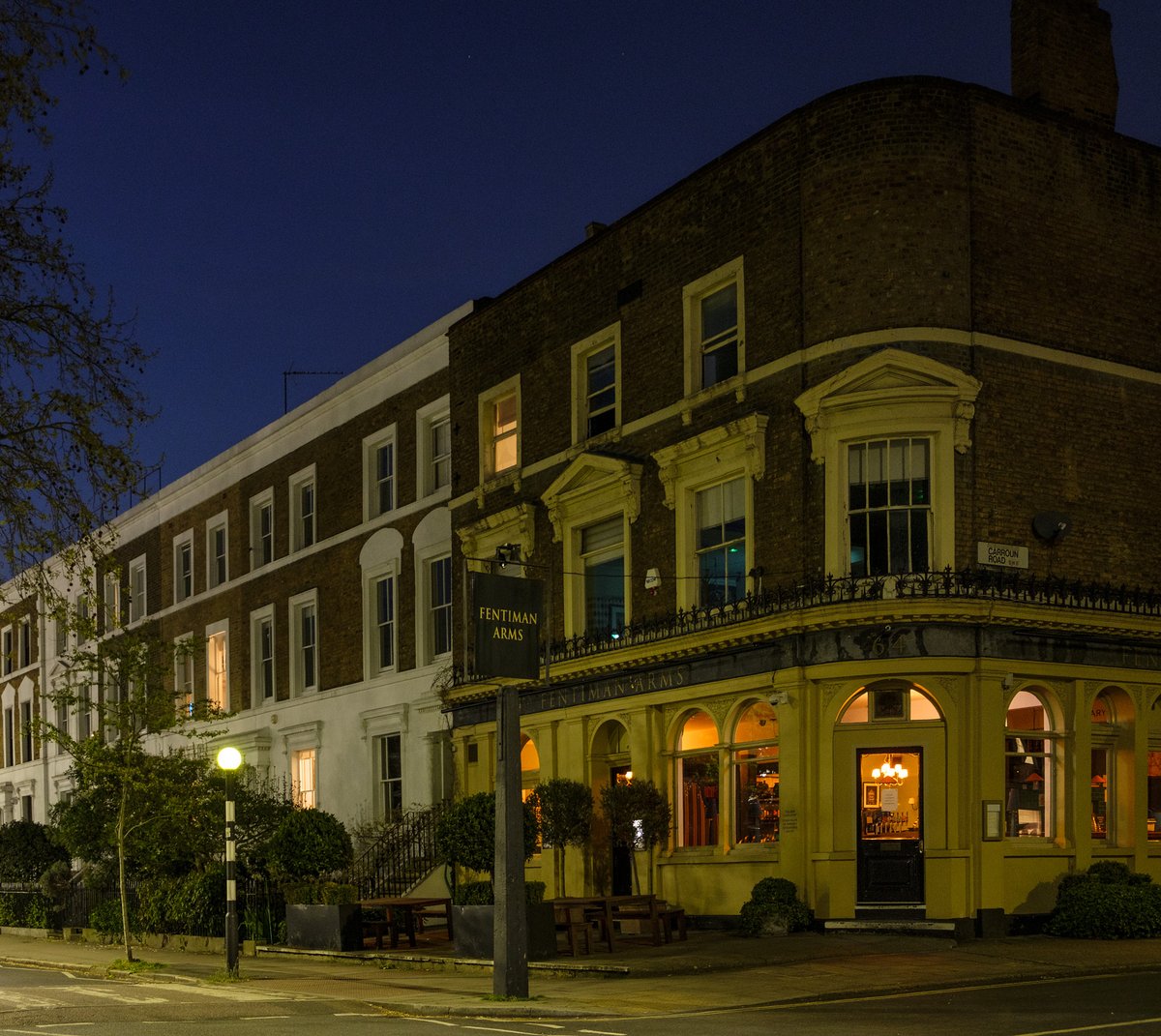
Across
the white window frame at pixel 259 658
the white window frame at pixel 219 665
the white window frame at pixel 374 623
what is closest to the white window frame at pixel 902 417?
the white window frame at pixel 374 623

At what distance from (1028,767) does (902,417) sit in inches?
208

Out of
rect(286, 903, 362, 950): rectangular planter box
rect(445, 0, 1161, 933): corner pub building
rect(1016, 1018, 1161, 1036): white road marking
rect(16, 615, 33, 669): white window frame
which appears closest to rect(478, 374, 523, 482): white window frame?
rect(445, 0, 1161, 933): corner pub building

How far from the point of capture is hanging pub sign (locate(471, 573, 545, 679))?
18094 mm

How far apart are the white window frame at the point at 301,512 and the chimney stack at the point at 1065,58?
19.4 metres

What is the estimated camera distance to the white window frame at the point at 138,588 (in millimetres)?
47531

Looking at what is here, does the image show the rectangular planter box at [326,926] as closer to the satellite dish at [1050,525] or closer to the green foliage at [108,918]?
the green foliage at [108,918]

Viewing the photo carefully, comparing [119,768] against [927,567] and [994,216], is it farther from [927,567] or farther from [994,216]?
[994,216]

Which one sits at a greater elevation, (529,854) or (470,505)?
(470,505)

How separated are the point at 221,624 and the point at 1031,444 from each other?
971 inches

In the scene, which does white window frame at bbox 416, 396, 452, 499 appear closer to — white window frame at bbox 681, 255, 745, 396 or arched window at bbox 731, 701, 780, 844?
white window frame at bbox 681, 255, 745, 396

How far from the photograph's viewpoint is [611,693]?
90.5 feet

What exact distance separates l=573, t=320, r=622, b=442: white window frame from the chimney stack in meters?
7.65

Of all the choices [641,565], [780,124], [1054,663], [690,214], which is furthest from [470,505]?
[1054,663]

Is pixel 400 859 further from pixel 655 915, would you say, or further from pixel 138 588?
pixel 138 588
